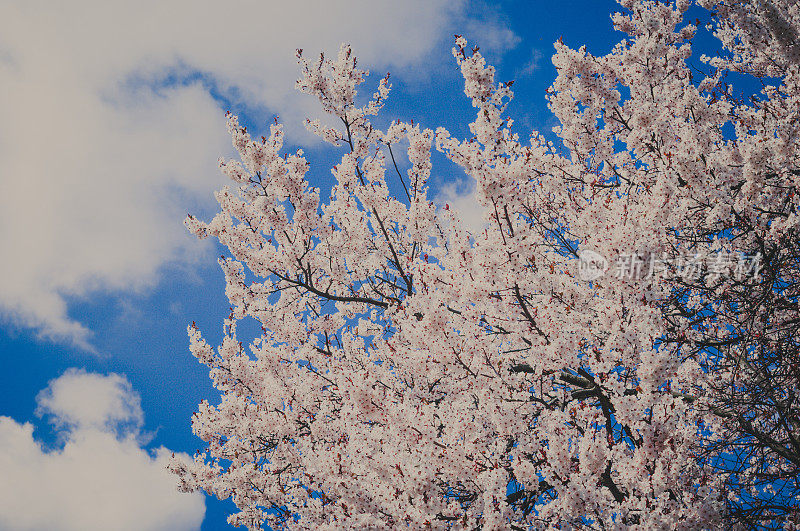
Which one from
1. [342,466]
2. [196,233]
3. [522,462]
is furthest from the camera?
[196,233]

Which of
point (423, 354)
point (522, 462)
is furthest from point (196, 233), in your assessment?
point (522, 462)

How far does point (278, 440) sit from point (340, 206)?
4581 mm

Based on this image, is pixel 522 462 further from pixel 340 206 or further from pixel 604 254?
pixel 340 206

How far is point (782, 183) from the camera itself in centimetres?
620

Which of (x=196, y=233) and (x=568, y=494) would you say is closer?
(x=568, y=494)

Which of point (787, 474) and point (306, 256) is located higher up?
point (306, 256)

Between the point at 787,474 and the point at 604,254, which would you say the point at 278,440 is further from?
the point at 787,474

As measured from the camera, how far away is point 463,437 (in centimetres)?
534

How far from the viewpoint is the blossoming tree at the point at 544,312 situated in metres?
4.55

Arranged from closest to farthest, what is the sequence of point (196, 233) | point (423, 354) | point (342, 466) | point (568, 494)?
point (568, 494) < point (342, 466) < point (423, 354) < point (196, 233)

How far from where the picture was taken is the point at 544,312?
508cm

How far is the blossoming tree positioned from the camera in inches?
179

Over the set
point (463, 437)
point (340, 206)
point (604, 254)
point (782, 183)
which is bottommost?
point (463, 437)

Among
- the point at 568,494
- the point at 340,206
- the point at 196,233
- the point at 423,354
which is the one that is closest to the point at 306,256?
the point at 340,206
